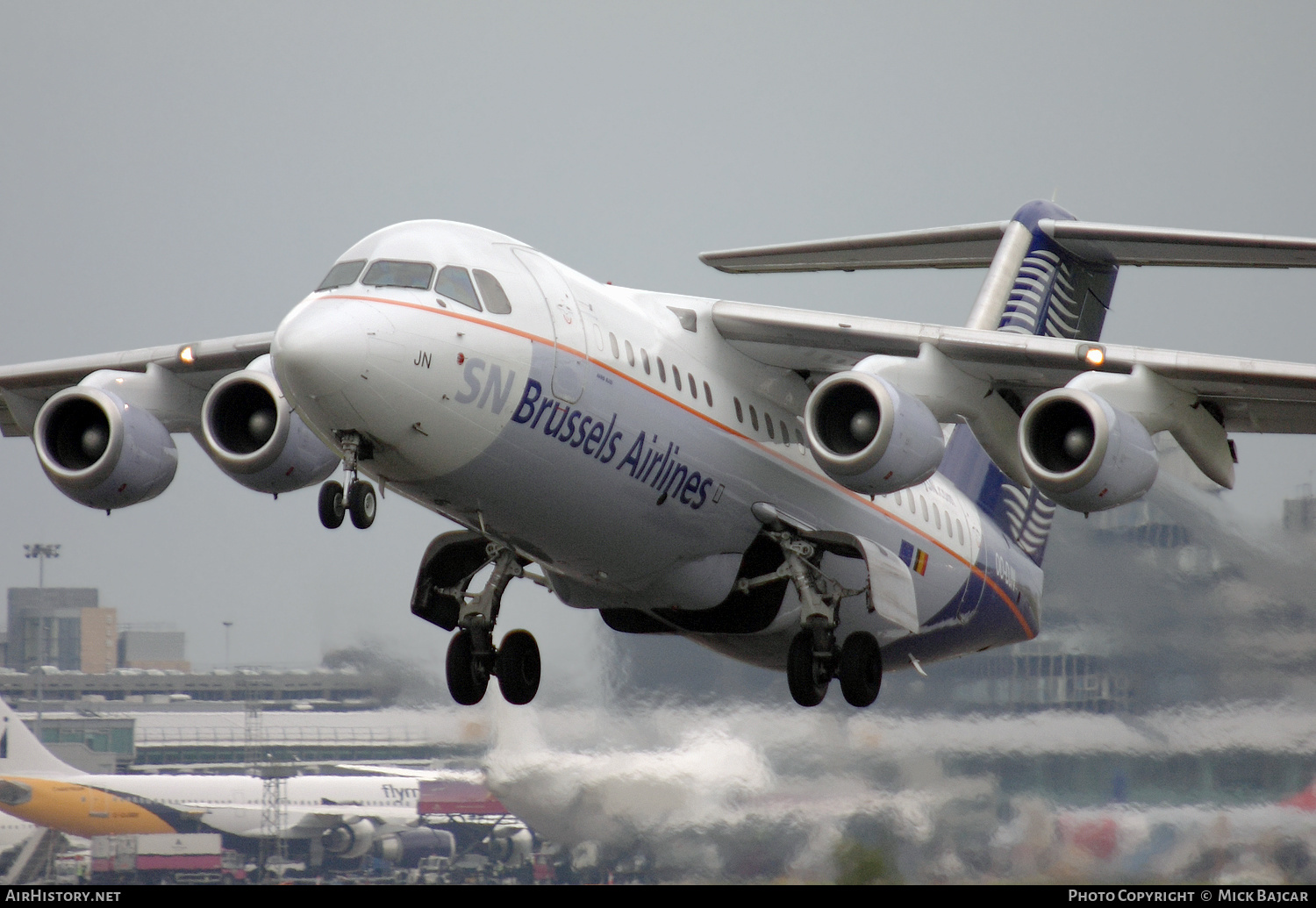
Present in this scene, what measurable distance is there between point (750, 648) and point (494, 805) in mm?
5053

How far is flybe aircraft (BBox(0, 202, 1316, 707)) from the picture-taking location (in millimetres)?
8977

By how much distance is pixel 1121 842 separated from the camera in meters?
13.5

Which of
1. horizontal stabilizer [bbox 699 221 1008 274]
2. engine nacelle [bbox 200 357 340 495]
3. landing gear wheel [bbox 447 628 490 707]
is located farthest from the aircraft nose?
horizontal stabilizer [bbox 699 221 1008 274]

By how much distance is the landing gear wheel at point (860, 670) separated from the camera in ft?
36.7

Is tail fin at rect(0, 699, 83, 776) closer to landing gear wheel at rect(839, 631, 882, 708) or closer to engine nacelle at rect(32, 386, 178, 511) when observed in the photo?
engine nacelle at rect(32, 386, 178, 511)

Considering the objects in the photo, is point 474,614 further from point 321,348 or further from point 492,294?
point 321,348

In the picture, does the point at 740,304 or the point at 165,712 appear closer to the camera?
the point at 740,304

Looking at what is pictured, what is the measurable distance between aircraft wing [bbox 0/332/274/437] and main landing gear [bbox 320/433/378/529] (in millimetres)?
2069

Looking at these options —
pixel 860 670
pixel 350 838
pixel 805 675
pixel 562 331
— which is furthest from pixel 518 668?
pixel 350 838

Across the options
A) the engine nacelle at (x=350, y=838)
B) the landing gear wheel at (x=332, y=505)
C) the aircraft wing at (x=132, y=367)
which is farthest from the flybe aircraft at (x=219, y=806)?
the landing gear wheel at (x=332, y=505)

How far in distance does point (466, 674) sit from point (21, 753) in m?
13.0

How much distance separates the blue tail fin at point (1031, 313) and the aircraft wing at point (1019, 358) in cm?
286
